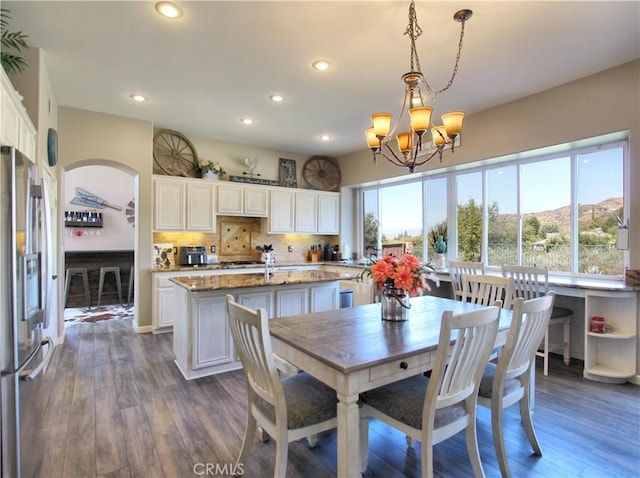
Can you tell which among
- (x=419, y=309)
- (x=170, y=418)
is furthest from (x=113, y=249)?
(x=419, y=309)

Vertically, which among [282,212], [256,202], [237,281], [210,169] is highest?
[210,169]

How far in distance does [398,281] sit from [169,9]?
7.87ft

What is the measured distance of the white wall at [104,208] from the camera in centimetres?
695

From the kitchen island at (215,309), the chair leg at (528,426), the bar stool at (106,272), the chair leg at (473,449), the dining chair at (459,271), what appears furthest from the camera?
the bar stool at (106,272)

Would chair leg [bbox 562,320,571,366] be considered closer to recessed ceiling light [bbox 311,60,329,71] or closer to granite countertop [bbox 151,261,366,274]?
granite countertop [bbox 151,261,366,274]

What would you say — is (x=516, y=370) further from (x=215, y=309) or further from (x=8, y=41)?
(x=8, y=41)

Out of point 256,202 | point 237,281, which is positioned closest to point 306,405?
point 237,281

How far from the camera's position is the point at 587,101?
3355mm

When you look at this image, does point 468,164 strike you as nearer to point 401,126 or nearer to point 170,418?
point 401,126

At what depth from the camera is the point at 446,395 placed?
1.58m

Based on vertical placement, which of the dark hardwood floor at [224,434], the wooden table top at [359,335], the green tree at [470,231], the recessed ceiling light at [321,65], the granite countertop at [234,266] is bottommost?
the dark hardwood floor at [224,434]

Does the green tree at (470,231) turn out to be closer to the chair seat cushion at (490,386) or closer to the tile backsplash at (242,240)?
the tile backsplash at (242,240)

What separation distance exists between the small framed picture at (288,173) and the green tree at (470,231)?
292 cm

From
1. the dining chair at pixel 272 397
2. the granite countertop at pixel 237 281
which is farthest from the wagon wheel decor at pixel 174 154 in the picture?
the dining chair at pixel 272 397
